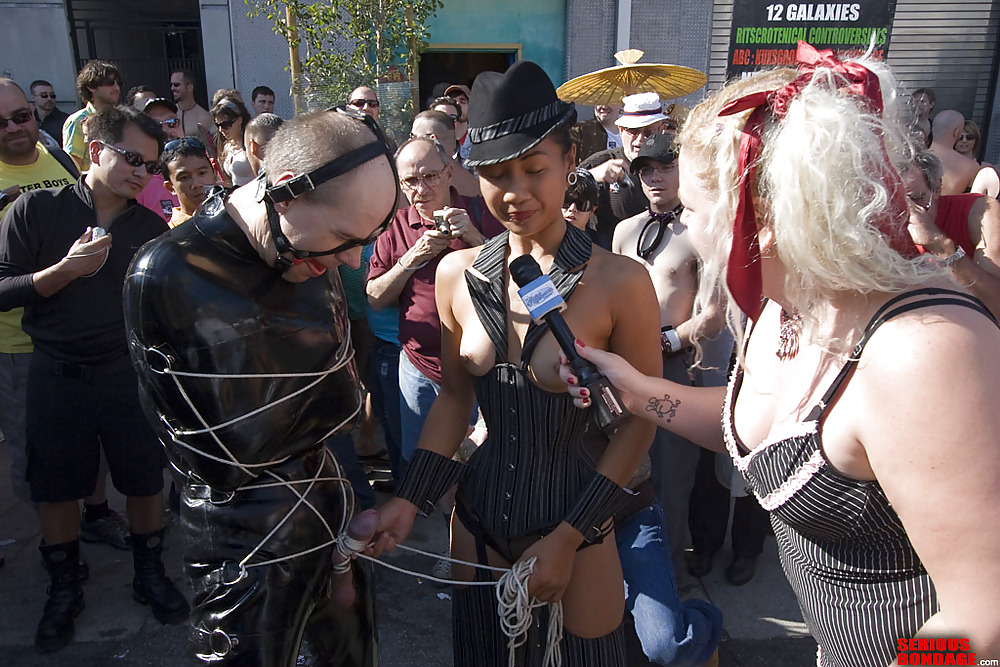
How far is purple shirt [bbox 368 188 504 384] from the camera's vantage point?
11.9 ft

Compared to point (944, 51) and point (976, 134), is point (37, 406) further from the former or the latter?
point (944, 51)

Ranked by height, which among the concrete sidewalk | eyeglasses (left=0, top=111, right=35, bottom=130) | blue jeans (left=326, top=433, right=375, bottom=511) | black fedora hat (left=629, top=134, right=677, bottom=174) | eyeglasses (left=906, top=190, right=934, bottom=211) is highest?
eyeglasses (left=0, top=111, right=35, bottom=130)

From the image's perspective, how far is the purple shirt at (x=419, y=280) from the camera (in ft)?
11.9

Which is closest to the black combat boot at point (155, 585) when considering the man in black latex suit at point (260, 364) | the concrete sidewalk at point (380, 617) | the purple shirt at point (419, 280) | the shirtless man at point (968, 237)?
the concrete sidewalk at point (380, 617)

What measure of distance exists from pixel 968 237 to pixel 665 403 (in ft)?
9.68

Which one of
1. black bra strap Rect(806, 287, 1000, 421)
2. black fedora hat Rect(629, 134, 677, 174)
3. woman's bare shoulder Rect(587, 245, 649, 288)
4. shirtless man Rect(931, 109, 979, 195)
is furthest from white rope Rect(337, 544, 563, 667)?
shirtless man Rect(931, 109, 979, 195)

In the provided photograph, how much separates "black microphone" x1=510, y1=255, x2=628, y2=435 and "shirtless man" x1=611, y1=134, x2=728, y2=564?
1662mm

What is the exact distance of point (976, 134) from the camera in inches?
305

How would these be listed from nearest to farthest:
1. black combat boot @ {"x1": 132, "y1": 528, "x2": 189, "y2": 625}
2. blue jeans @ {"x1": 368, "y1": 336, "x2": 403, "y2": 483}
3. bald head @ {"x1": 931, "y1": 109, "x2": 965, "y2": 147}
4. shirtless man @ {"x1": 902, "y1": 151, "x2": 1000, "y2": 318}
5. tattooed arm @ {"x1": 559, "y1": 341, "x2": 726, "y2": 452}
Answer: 1. tattooed arm @ {"x1": 559, "y1": 341, "x2": 726, "y2": 452}
2. black combat boot @ {"x1": 132, "y1": 528, "x2": 189, "y2": 625}
3. shirtless man @ {"x1": 902, "y1": 151, "x2": 1000, "y2": 318}
4. blue jeans @ {"x1": 368, "y1": 336, "x2": 403, "y2": 483}
5. bald head @ {"x1": 931, "y1": 109, "x2": 965, "y2": 147}

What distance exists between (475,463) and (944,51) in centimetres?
1247

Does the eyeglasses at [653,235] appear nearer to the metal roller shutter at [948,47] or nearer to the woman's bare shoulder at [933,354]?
the woman's bare shoulder at [933,354]

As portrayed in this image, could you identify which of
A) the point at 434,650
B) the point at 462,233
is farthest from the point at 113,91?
the point at 434,650

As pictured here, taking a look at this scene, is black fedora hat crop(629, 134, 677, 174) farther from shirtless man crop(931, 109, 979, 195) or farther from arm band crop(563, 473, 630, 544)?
shirtless man crop(931, 109, 979, 195)

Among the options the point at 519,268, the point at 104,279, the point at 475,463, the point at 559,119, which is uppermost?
the point at 559,119
